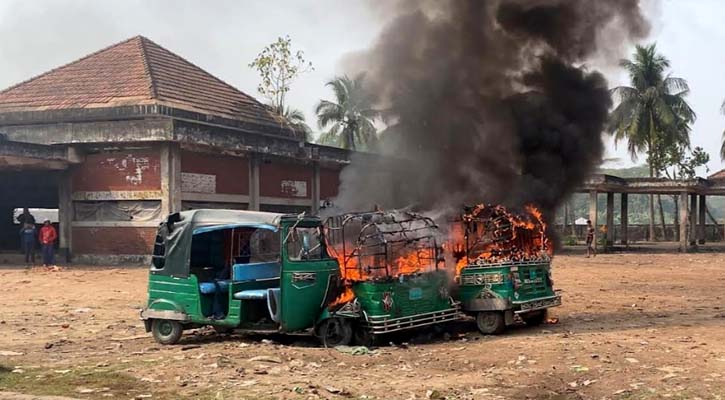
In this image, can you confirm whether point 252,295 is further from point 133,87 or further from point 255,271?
point 133,87

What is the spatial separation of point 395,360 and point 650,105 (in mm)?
40926

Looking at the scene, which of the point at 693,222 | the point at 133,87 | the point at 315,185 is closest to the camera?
the point at 133,87

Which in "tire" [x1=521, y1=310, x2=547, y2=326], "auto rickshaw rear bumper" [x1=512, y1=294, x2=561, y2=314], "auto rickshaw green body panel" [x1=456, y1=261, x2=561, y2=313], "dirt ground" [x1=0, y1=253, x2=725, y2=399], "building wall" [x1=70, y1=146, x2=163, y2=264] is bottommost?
"dirt ground" [x1=0, y1=253, x2=725, y2=399]

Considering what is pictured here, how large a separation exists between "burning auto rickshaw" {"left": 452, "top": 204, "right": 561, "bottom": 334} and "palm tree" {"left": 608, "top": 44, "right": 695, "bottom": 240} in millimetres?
35847

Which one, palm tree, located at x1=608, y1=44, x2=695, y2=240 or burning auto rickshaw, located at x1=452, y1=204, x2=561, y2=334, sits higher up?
palm tree, located at x1=608, y1=44, x2=695, y2=240

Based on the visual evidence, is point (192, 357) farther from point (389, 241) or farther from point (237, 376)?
point (389, 241)

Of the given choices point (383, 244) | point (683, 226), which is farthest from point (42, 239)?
point (683, 226)

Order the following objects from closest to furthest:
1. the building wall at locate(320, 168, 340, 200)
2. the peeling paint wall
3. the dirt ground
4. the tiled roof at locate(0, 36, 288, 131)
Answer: the dirt ground → the peeling paint wall → the tiled roof at locate(0, 36, 288, 131) → the building wall at locate(320, 168, 340, 200)

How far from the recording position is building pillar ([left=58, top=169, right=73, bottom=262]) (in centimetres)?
2347

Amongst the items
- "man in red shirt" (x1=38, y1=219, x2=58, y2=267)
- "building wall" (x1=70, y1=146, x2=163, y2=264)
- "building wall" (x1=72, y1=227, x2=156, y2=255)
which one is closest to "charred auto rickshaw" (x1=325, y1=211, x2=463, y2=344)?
"building wall" (x1=70, y1=146, x2=163, y2=264)

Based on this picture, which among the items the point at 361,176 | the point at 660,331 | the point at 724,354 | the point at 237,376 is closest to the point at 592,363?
the point at 724,354

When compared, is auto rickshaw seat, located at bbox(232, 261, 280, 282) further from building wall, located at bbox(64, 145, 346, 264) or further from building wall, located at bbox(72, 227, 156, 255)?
building wall, located at bbox(72, 227, 156, 255)

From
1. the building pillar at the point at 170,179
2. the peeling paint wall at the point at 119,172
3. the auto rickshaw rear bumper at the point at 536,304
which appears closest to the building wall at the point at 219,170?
the building pillar at the point at 170,179

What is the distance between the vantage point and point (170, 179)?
72.6ft
